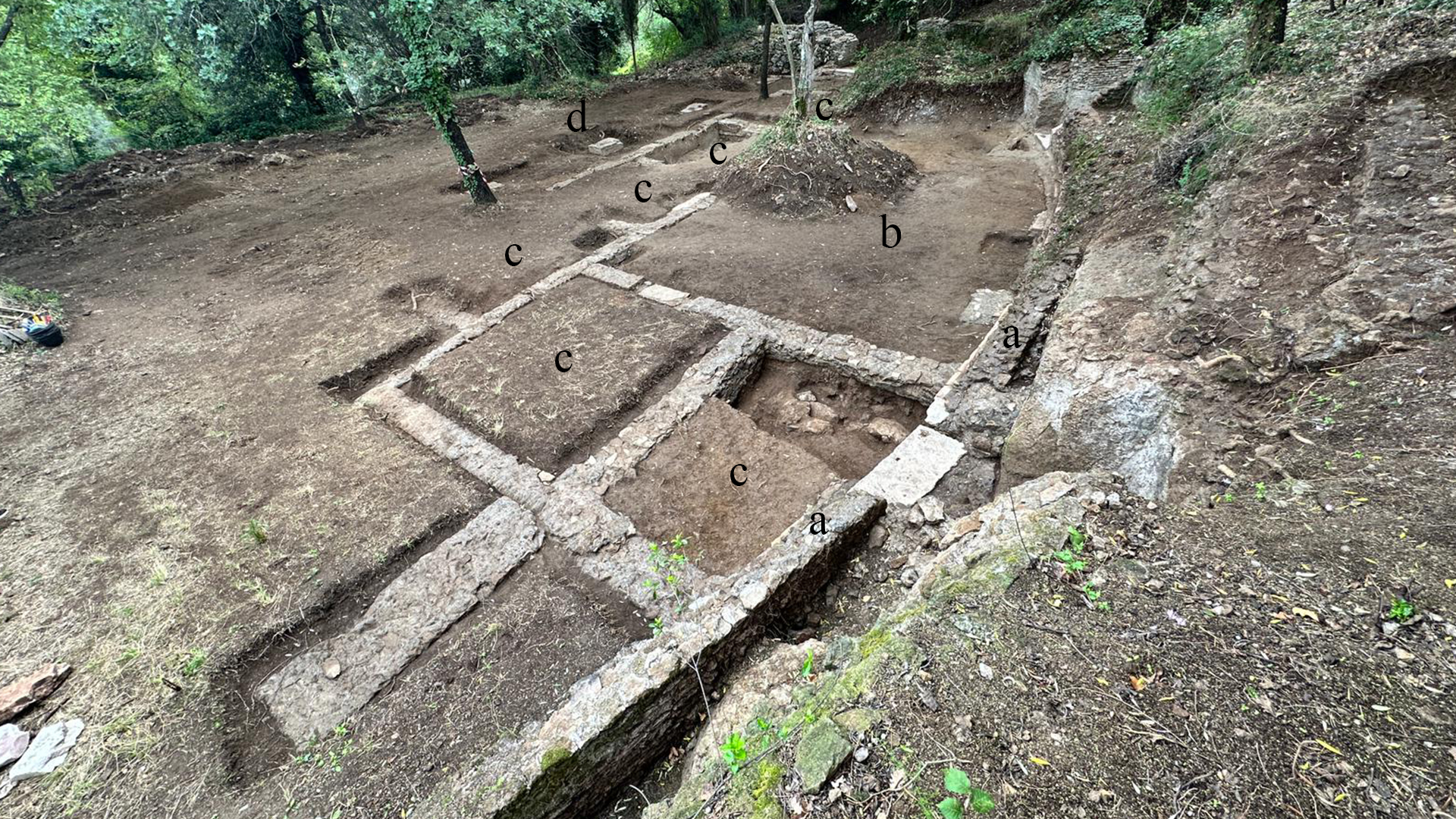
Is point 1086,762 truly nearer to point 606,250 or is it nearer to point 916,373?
point 916,373

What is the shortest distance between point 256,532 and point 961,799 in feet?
18.4

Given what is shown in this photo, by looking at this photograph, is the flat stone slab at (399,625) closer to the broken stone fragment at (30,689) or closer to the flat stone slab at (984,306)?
the broken stone fragment at (30,689)

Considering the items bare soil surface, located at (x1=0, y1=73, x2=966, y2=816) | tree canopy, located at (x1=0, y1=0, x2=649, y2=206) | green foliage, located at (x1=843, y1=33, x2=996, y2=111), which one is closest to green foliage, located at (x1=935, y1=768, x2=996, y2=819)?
bare soil surface, located at (x1=0, y1=73, x2=966, y2=816)

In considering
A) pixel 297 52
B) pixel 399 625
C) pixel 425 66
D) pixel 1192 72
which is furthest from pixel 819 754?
pixel 297 52

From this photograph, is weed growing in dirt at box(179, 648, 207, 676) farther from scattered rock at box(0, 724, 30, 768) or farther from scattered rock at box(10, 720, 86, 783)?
scattered rock at box(0, 724, 30, 768)

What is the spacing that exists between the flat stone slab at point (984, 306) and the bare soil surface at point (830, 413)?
61.1 inches

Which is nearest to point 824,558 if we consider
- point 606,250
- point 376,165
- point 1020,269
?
point 1020,269

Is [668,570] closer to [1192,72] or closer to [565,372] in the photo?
[565,372]

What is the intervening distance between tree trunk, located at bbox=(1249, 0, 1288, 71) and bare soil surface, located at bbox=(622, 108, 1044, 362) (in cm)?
282

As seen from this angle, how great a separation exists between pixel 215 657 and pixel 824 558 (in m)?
4.38

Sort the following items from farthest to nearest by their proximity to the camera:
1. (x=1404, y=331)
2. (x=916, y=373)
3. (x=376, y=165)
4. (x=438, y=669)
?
(x=376, y=165) → (x=916, y=373) → (x=438, y=669) → (x=1404, y=331)

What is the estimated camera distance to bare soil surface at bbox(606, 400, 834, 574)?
4.89 m

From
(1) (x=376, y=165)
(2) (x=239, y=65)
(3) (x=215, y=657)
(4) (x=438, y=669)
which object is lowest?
(4) (x=438, y=669)

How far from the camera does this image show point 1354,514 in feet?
8.73
